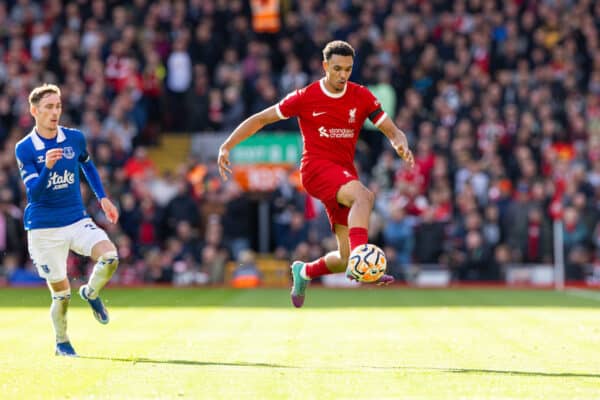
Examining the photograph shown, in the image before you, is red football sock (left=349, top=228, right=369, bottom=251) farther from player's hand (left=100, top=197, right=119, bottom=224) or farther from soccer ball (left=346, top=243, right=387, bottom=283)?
player's hand (left=100, top=197, right=119, bottom=224)

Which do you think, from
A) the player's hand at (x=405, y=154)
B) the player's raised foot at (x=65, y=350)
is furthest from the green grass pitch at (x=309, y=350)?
the player's hand at (x=405, y=154)

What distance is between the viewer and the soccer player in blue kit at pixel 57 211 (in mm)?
10383

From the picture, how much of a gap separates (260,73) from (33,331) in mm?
13779

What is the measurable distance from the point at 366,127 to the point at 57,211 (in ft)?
47.7

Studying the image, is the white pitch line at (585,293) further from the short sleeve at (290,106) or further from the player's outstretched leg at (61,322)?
the player's outstretched leg at (61,322)

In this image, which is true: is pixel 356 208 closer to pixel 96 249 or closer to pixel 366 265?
pixel 366 265

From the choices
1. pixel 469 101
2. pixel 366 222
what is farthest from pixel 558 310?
pixel 469 101

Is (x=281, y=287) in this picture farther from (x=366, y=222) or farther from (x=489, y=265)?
(x=366, y=222)

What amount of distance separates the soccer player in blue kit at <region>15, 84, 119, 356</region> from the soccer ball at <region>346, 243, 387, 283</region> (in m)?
2.28

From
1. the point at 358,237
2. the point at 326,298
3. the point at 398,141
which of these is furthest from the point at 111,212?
the point at 326,298

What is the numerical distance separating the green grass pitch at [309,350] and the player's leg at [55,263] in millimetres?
269

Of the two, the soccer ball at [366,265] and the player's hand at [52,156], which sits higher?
the player's hand at [52,156]

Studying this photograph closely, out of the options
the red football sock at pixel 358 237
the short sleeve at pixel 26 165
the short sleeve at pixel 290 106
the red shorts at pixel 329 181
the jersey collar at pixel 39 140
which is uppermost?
the short sleeve at pixel 290 106

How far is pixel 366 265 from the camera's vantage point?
975 cm
